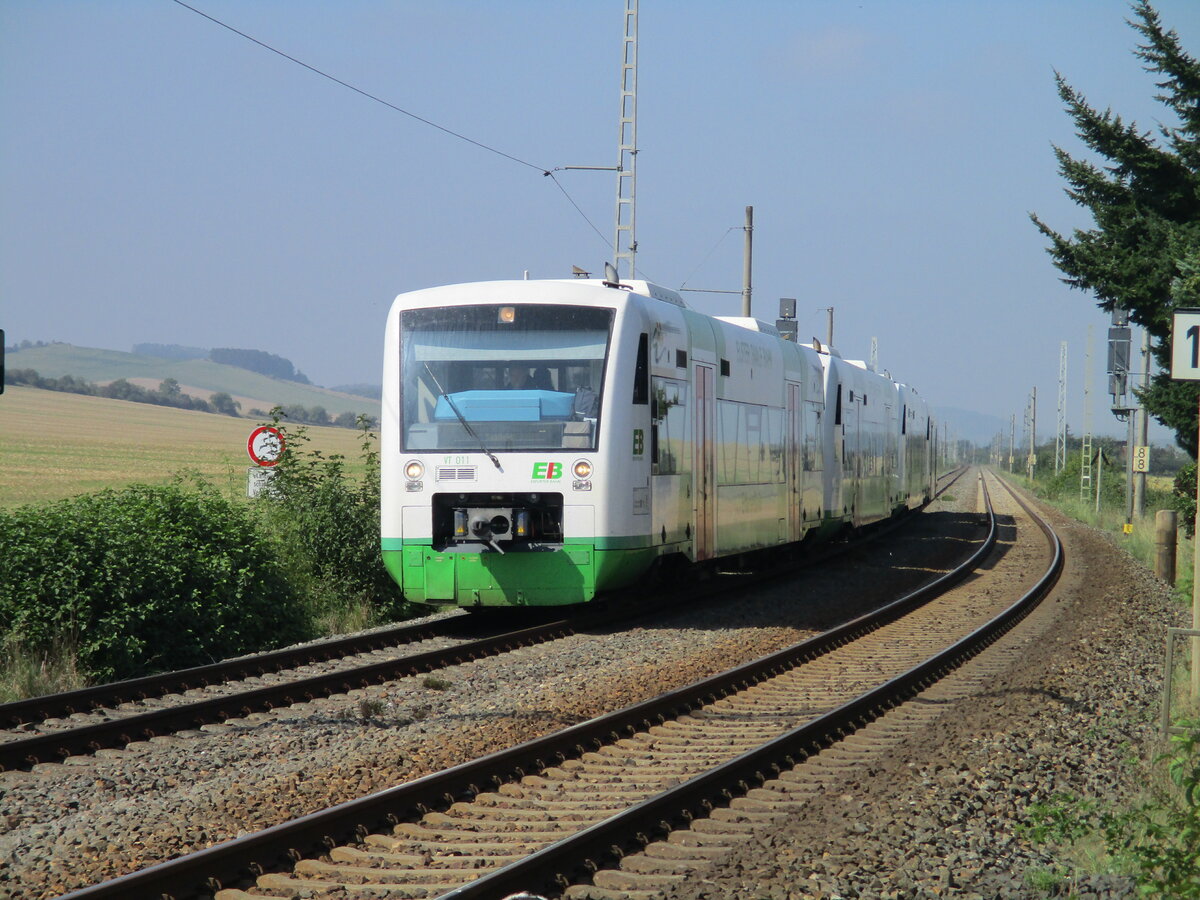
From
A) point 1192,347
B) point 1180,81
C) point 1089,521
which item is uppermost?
point 1180,81

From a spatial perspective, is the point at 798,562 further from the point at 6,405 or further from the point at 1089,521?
the point at 6,405

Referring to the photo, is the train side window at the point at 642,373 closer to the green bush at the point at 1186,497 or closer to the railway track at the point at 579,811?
the railway track at the point at 579,811

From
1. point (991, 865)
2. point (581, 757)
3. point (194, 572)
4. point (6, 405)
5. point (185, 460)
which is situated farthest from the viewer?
point (6, 405)

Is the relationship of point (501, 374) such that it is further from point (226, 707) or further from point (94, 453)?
point (94, 453)

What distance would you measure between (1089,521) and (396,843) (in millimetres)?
39325

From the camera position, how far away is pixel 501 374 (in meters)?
12.9

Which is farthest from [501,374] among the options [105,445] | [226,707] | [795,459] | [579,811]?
[105,445]

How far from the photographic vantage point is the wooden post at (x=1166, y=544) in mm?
21484

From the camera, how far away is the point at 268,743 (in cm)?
797

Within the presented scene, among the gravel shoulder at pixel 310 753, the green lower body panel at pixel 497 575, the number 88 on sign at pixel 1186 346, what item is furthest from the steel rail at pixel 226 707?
the number 88 on sign at pixel 1186 346

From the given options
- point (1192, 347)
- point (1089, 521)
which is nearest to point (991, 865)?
point (1192, 347)

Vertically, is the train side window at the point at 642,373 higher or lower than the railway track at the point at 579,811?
higher

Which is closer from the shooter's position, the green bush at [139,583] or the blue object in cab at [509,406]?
the green bush at [139,583]

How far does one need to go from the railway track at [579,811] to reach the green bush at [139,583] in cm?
524
